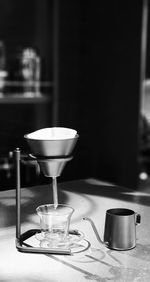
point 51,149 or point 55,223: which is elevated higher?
point 51,149

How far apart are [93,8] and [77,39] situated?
0.28m

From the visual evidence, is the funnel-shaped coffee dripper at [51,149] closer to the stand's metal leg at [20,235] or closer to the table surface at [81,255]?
the stand's metal leg at [20,235]

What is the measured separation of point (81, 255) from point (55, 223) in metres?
0.12

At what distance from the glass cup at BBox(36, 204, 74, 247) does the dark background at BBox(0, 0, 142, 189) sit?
219 centimetres

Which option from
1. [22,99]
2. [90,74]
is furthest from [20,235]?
[90,74]

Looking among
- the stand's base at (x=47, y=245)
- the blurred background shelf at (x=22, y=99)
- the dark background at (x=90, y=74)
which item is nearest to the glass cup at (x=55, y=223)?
the stand's base at (x=47, y=245)

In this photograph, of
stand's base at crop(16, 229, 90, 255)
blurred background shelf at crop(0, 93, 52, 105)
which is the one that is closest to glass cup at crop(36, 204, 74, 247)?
stand's base at crop(16, 229, 90, 255)

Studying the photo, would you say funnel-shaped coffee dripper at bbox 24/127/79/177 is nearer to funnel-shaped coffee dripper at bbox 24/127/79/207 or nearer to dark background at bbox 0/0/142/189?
funnel-shaped coffee dripper at bbox 24/127/79/207

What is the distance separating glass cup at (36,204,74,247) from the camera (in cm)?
120

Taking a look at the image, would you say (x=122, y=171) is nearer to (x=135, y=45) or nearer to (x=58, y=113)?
(x=58, y=113)

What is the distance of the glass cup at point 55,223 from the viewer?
1.20 m

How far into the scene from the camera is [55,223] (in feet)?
3.95

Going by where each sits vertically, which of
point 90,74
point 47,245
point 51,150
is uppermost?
point 90,74

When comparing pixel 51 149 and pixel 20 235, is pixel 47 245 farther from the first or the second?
pixel 51 149
